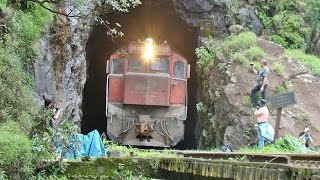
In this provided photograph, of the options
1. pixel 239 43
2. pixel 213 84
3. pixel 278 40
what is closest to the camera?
pixel 213 84

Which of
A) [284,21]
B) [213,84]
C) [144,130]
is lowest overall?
[144,130]

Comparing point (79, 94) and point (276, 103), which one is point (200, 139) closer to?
point (79, 94)

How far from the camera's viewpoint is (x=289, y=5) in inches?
815

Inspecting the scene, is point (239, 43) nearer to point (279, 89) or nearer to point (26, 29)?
point (279, 89)

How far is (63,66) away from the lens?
1540 cm

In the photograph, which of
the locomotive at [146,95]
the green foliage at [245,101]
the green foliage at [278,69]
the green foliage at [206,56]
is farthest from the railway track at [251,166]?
the green foliage at [206,56]

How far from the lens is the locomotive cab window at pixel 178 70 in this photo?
57.3 feet

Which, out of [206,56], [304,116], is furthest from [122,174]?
[206,56]

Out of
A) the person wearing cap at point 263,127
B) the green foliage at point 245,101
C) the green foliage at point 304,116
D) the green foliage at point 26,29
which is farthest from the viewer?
the green foliage at point 245,101

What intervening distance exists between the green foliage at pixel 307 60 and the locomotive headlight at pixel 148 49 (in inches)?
179

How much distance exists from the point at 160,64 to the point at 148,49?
638 millimetres

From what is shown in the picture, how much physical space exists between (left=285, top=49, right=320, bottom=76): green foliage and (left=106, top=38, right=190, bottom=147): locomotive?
368 cm

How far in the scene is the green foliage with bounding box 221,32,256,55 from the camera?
1758 cm

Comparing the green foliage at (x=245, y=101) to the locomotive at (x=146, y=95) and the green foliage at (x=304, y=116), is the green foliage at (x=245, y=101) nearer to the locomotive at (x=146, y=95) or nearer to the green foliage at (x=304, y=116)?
the green foliage at (x=304, y=116)
